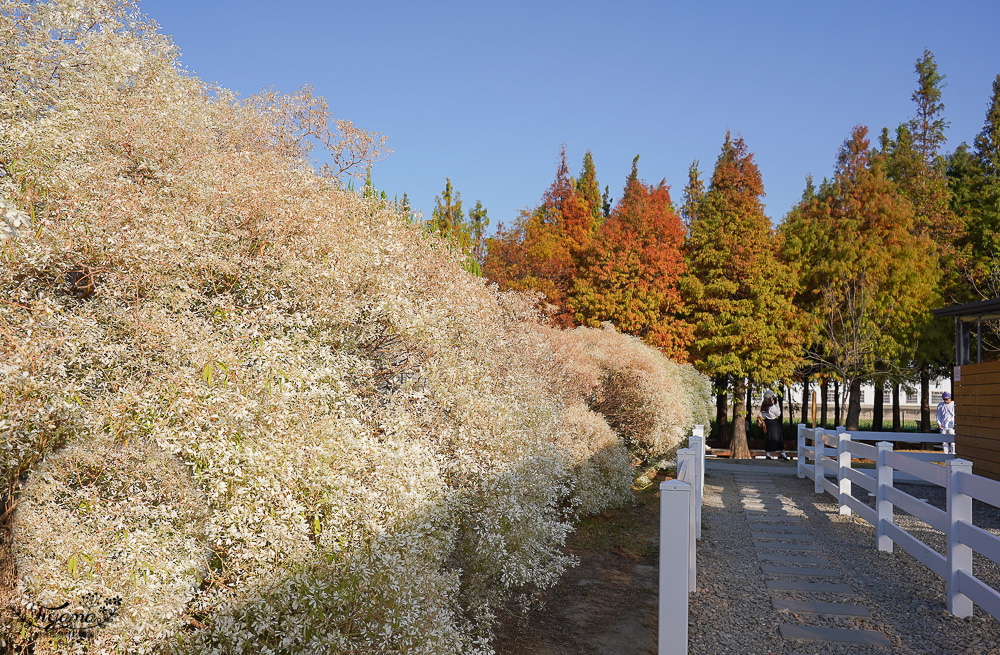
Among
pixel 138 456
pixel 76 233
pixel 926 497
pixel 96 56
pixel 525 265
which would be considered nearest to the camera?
pixel 138 456

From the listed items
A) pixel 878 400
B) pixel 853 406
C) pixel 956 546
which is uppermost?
pixel 878 400

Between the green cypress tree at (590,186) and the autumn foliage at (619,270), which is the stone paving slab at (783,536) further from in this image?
the green cypress tree at (590,186)

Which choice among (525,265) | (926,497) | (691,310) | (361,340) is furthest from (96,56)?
(691,310)

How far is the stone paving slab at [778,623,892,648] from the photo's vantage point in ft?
16.1

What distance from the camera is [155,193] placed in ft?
17.2

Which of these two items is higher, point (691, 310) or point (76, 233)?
point (691, 310)

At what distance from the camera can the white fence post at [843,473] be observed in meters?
9.69

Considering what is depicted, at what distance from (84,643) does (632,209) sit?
20037 mm

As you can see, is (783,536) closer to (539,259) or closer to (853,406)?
(539,259)

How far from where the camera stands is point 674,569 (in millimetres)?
3797

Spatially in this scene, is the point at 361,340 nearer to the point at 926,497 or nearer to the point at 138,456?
the point at 138,456

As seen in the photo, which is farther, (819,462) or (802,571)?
(819,462)

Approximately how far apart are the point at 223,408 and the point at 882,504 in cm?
730

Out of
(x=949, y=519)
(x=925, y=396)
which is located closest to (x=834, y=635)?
(x=949, y=519)
